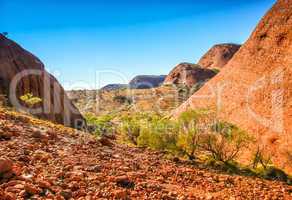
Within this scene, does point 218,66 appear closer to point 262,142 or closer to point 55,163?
point 262,142

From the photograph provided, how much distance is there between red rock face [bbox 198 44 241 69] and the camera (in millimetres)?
115900

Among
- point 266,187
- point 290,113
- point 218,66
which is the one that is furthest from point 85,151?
point 218,66

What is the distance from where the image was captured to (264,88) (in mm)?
27609

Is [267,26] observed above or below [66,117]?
above

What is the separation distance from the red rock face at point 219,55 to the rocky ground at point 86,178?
358ft

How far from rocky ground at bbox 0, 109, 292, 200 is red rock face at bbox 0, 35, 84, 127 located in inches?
685

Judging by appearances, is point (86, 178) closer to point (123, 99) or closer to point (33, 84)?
point (33, 84)

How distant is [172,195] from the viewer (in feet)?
20.9

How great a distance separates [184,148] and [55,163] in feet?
43.5

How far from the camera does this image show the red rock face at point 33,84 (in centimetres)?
2667

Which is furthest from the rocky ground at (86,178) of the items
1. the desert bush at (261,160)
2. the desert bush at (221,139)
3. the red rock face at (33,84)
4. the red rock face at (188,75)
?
the red rock face at (188,75)

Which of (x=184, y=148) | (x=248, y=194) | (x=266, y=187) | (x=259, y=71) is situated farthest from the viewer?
(x=259, y=71)

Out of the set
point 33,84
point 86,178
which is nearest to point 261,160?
point 86,178

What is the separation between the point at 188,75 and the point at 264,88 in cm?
7166
